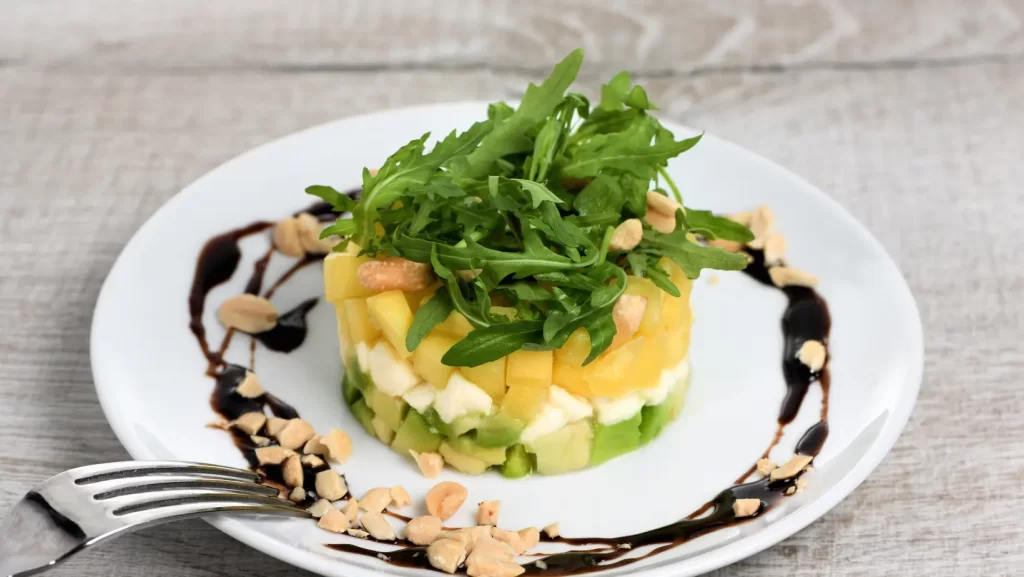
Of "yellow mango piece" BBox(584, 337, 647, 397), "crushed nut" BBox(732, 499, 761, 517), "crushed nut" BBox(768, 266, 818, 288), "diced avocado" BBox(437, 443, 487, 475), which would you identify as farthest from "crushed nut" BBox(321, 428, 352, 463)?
"crushed nut" BBox(768, 266, 818, 288)

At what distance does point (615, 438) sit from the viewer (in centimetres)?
287

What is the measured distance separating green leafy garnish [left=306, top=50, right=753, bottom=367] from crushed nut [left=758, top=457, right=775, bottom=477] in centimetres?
51

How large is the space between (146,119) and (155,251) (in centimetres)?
144

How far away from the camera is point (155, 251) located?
328 cm

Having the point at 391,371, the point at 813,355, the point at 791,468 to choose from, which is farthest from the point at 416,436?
the point at 813,355

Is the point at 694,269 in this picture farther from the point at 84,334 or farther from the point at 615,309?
the point at 84,334

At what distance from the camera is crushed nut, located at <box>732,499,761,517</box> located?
2.58 metres

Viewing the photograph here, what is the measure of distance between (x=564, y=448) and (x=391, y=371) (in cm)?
50

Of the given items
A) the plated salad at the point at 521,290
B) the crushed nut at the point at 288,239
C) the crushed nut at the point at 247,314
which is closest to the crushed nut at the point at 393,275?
the plated salad at the point at 521,290

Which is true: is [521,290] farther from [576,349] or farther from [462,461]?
[462,461]

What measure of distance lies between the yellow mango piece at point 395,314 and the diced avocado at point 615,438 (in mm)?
568

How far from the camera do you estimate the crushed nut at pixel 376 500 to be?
8.61 ft

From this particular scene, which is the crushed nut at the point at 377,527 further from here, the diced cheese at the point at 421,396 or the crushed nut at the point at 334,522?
the diced cheese at the point at 421,396

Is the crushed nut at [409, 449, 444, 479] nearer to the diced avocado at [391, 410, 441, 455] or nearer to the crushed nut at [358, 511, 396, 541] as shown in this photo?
the diced avocado at [391, 410, 441, 455]
